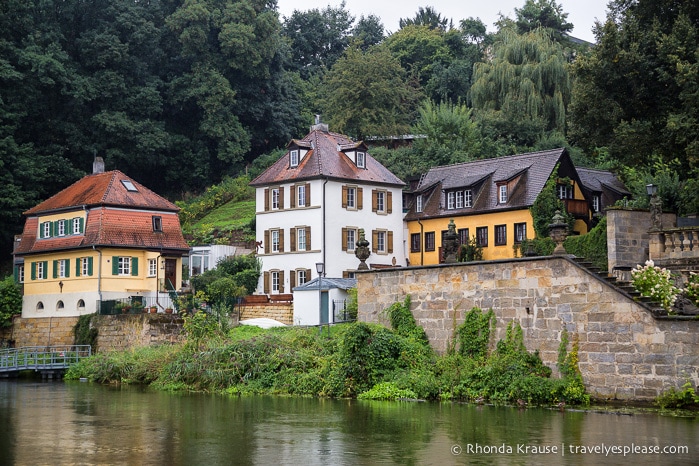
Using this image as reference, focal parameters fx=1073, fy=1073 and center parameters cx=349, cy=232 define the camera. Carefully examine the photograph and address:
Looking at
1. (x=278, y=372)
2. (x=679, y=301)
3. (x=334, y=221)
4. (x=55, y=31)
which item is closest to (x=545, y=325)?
(x=679, y=301)

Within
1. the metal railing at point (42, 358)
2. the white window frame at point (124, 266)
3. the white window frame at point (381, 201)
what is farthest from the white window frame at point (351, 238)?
the metal railing at point (42, 358)

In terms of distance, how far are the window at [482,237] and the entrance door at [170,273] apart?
15753 millimetres

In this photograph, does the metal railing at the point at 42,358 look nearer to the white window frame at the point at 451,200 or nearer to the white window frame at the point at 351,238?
the white window frame at the point at 351,238

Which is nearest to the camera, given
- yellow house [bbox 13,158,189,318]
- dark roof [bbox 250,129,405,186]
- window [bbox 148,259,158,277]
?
yellow house [bbox 13,158,189,318]

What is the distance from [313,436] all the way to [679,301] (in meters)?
10.3

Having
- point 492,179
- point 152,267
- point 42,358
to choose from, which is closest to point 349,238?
point 492,179

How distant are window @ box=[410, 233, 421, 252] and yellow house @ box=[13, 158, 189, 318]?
13640mm

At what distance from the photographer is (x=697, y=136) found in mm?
32375

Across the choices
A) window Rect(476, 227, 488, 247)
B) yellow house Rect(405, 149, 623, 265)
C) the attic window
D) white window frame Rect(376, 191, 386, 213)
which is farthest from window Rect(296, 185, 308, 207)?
window Rect(476, 227, 488, 247)

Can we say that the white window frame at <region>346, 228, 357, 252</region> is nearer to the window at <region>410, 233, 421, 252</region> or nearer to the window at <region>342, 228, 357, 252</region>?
the window at <region>342, 228, 357, 252</region>

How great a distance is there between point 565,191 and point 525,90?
55.2 ft

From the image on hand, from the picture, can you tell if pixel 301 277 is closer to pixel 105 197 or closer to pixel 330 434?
pixel 105 197

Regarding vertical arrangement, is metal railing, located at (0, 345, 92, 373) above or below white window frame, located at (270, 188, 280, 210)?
below

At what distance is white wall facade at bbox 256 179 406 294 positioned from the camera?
5641 centimetres
